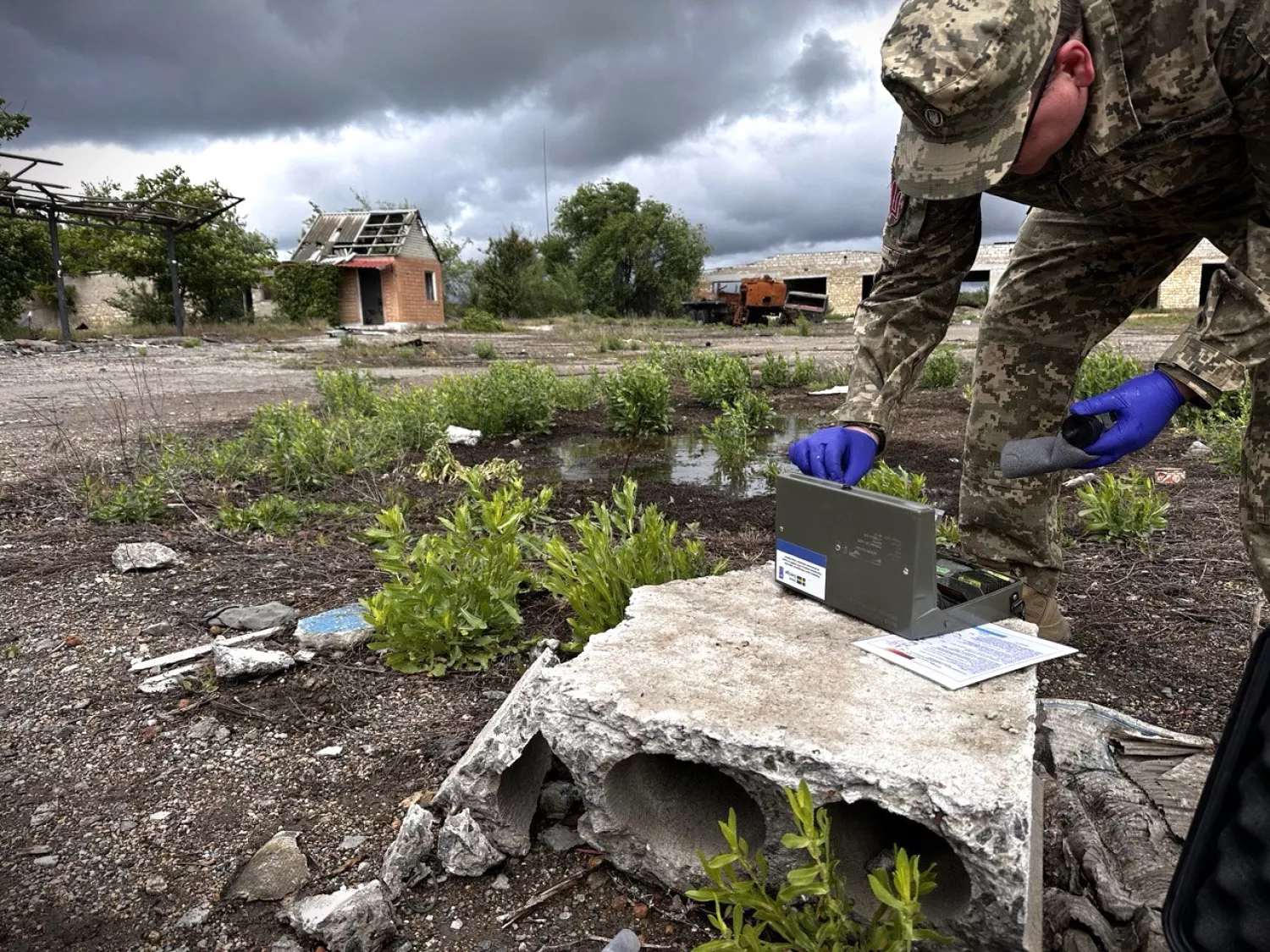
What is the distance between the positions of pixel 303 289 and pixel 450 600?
31.6 metres

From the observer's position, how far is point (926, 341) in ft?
8.33

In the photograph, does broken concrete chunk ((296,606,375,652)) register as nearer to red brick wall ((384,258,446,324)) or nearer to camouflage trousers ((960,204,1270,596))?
camouflage trousers ((960,204,1270,596))

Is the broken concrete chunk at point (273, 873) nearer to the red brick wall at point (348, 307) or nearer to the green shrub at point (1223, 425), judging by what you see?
the green shrub at point (1223, 425)

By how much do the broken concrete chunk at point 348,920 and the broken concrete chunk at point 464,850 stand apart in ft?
0.49

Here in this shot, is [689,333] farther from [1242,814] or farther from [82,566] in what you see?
[1242,814]

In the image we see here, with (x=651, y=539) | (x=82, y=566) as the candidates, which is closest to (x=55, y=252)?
(x=82, y=566)

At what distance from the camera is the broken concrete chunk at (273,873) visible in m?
1.67

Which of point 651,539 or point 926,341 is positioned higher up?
point 926,341

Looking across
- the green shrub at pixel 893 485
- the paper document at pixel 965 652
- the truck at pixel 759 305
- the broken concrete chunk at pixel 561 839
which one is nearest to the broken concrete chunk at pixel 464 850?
the broken concrete chunk at pixel 561 839

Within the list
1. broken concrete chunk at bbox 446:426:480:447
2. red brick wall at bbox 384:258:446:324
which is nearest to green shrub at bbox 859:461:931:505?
broken concrete chunk at bbox 446:426:480:447

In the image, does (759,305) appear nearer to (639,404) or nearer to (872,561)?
(639,404)

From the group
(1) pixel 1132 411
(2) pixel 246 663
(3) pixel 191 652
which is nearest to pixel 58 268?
(3) pixel 191 652

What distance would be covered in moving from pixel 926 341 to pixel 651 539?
1.00 meters

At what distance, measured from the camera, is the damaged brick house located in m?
31.3
